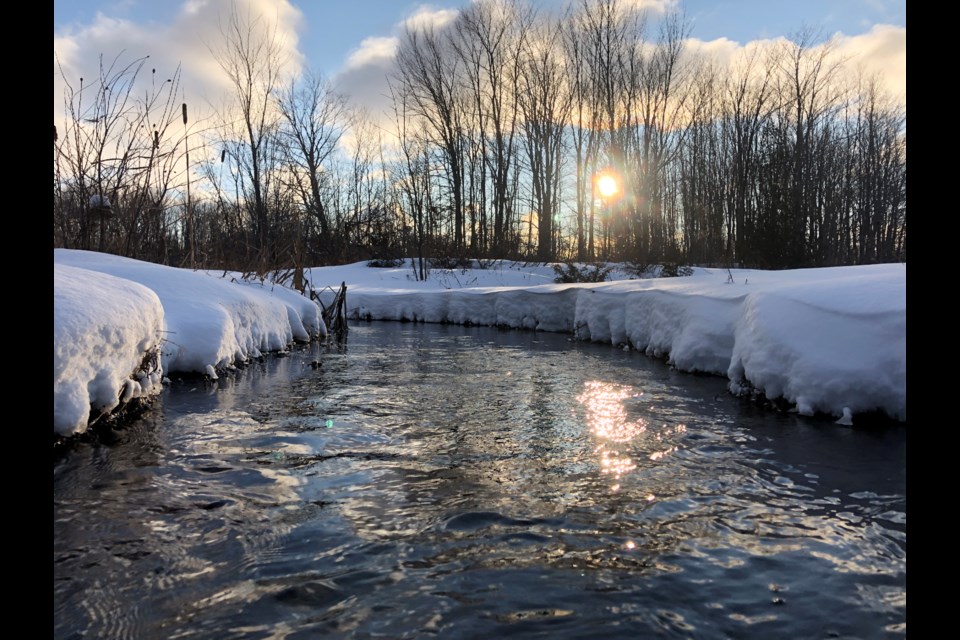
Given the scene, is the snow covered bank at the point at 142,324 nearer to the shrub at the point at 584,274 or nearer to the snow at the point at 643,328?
the snow at the point at 643,328

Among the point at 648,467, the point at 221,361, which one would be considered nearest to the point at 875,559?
the point at 648,467

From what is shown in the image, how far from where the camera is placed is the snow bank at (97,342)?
3.46 meters

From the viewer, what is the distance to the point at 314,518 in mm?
2928

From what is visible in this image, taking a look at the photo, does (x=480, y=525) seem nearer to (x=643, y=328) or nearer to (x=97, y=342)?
(x=97, y=342)

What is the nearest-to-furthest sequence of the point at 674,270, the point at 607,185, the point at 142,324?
the point at 142,324
the point at 674,270
the point at 607,185

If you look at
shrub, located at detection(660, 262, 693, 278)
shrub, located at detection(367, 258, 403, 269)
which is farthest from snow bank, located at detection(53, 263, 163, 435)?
shrub, located at detection(367, 258, 403, 269)

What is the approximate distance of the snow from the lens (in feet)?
12.8

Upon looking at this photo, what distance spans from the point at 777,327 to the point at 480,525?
12.8ft

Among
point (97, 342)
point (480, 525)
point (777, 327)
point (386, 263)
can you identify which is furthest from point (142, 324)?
point (386, 263)

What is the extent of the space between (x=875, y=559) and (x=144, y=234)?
9.56 metres

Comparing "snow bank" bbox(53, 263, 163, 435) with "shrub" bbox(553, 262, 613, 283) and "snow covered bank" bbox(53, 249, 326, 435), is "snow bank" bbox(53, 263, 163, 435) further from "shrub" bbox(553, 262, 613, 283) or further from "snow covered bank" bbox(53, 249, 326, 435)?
"shrub" bbox(553, 262, 613, 283)

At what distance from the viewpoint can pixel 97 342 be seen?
3750 millimetres

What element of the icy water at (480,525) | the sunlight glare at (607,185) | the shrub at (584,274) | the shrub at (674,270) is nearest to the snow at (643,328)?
the icy water at (480,525)

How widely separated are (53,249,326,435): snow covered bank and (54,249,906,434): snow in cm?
1
